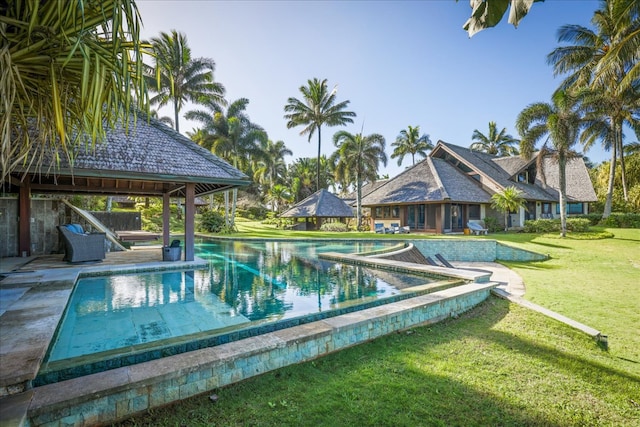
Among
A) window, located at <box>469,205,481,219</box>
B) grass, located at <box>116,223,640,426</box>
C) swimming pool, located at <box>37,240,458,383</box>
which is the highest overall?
window, located at <box>469,205,481,219</box>

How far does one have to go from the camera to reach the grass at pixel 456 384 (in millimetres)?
2941

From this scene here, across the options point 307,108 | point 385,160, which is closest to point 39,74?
point 385,160

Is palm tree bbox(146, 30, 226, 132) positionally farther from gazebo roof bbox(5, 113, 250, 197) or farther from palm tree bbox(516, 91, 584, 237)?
palm tree bbox(516, 91, 584, 237)

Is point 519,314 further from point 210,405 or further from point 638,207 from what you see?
point 638,207

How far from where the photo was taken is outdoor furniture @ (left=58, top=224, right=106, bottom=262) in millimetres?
8609

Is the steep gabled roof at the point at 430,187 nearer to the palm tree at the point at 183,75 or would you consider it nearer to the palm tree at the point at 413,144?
the palm tree at the point at 413,144

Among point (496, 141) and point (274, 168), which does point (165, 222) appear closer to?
point (274, 168)

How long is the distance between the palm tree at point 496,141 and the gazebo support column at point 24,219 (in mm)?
45391

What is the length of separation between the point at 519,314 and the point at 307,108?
2939cm

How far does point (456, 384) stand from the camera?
3502 mm

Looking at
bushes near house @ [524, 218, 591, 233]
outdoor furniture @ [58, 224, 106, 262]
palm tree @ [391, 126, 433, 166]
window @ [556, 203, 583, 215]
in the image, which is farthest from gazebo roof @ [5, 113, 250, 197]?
palm tree @ [391, 126, 433, 166]

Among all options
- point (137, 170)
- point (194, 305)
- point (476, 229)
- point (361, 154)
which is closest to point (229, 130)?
point (361, 154)

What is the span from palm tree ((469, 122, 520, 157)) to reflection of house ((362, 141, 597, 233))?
42.2 feet

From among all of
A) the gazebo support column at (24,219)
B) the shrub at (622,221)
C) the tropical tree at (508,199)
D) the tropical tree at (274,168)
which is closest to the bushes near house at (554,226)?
the shrub at (622,221)
